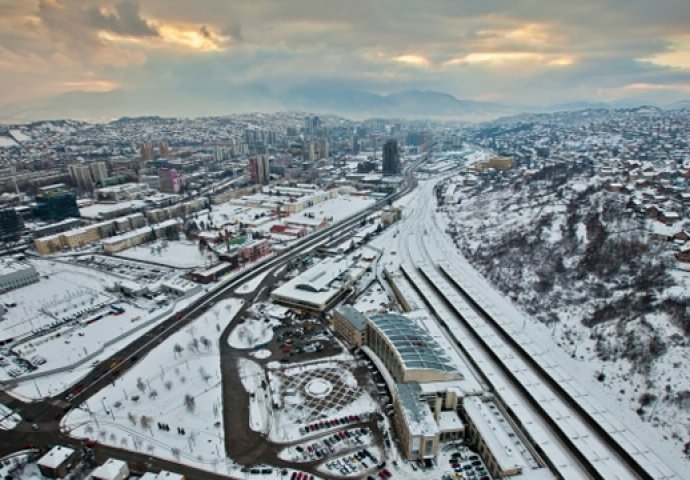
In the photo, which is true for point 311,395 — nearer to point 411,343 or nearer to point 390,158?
point 411,343

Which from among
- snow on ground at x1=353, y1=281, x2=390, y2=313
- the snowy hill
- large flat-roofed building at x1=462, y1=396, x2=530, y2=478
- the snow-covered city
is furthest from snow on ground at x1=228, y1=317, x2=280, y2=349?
the snowy hill

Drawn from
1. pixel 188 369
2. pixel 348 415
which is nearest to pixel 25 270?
pixel 188 369

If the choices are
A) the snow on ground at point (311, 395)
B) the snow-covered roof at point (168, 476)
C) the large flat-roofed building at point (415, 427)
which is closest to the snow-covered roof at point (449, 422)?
the large flat-roofed building at point (415, 427)

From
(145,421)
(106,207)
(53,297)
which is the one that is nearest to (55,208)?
(106,207)

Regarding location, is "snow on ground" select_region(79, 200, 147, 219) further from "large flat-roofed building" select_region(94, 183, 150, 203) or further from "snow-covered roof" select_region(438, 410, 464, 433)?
"snow-covered roof" select_region(438, 410, 464, 433)

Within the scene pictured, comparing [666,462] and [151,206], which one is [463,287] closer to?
[666,462]

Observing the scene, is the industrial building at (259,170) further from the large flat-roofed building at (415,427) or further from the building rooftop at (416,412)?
the large flat-roofed building at (415,427)
